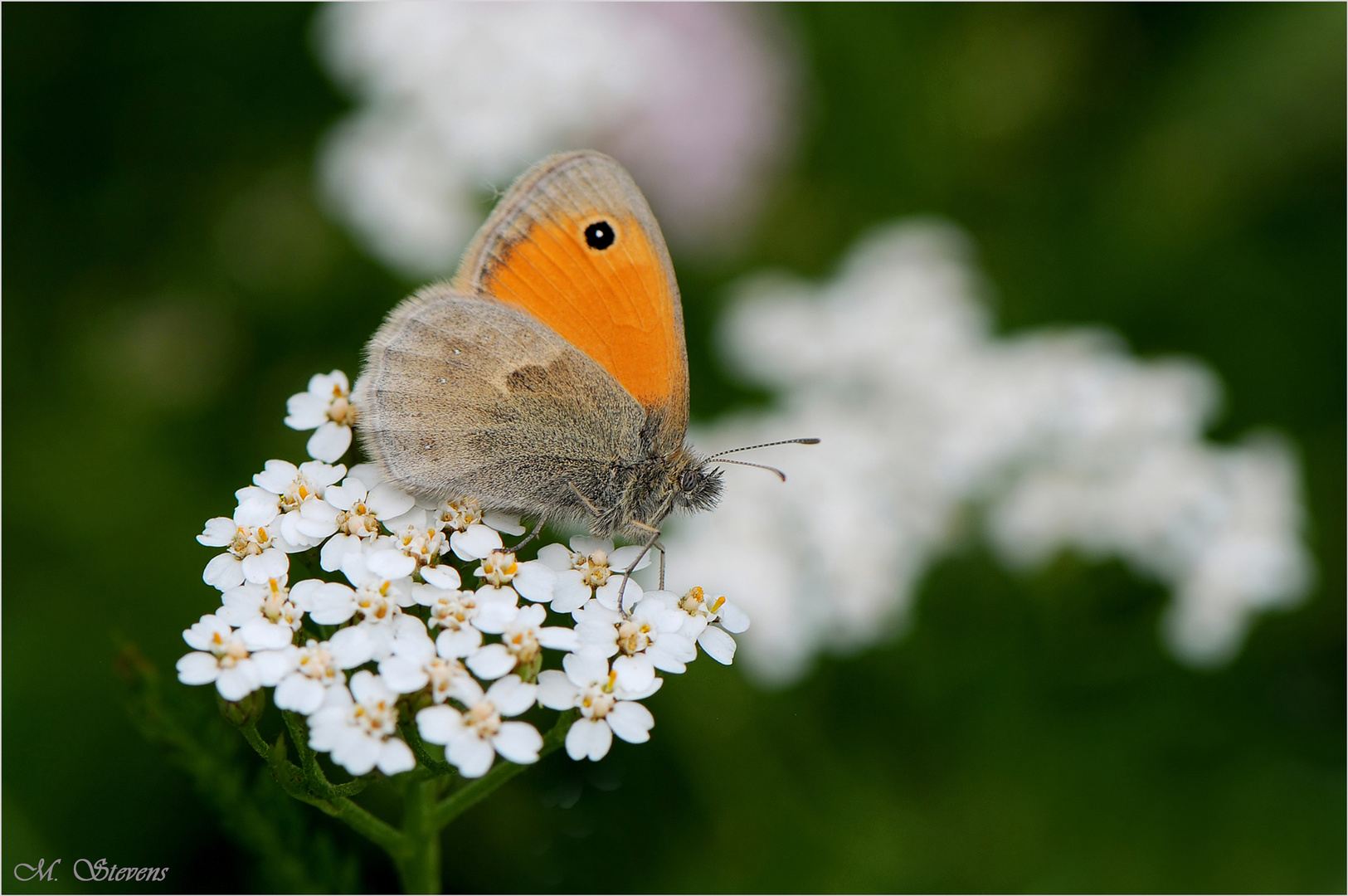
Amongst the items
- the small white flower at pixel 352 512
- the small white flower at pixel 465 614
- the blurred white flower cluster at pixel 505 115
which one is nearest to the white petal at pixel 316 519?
the small white flower at pixel 352 512

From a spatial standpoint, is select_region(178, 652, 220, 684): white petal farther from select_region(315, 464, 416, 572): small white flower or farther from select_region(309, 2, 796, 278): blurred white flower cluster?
select_region(309, 2, 796, 278): blurred white flower cluster

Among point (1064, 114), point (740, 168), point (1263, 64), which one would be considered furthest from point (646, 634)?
point (1263, 64)

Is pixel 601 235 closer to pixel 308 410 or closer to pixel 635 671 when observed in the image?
pixel 308 410

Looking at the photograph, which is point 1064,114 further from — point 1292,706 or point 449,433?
point 449,433

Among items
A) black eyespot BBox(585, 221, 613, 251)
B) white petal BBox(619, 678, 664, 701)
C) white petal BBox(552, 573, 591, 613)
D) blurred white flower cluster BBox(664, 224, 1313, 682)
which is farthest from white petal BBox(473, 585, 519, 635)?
blurred white flower cluster BBox(664, 224, 1313, 682)

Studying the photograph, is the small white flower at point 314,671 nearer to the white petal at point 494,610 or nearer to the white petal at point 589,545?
the white petal at point 494,610

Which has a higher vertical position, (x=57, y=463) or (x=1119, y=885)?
(x=57, y=463)
